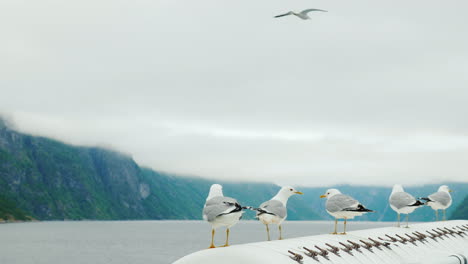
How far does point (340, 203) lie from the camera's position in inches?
920

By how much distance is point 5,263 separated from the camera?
164 meters

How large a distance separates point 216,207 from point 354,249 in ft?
20.4

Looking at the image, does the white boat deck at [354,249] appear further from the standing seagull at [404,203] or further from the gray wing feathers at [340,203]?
the gray wing feathers at [340,203]

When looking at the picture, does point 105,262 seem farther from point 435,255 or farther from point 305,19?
point 435,255

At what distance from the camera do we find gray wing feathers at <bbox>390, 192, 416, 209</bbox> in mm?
29906

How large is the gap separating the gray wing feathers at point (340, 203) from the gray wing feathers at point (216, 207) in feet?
21.1

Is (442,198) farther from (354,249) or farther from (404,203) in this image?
(354,249)

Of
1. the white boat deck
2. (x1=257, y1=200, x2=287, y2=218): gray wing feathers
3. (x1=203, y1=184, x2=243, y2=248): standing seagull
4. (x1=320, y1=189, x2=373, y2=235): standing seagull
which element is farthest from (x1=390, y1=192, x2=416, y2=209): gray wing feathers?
(x1=203, y1=184, x2=243, y2=248): standing seagull

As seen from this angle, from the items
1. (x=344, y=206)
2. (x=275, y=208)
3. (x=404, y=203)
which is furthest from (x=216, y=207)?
(x=404, y=203)

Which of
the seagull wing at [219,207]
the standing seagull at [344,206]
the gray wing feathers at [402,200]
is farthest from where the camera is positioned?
the gray wing feathers at [402,200]

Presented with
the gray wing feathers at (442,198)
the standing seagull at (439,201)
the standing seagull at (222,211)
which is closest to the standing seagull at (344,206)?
the standing seagull at (222,211)

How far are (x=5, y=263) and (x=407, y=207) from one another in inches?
6228

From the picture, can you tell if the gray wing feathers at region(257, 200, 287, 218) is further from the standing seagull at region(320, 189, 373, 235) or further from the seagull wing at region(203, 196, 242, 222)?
the standing seagull at region(320, 189, 373, 235)

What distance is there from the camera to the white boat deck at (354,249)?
656 inches
